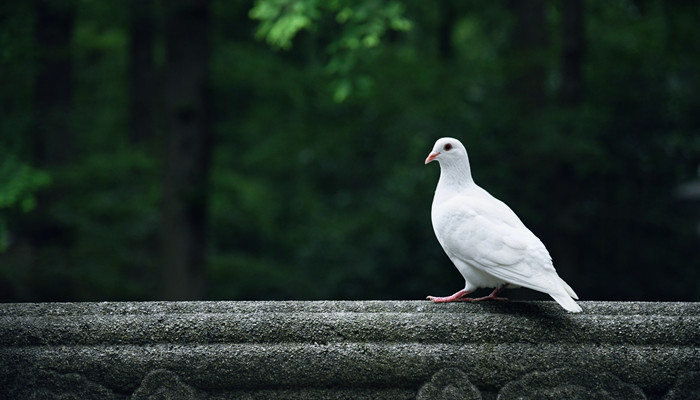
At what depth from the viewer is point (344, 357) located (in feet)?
10.3

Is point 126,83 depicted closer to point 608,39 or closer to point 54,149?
point 54,149

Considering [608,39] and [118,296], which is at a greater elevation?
[608,39]

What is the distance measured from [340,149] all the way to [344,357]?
9586 millimetres

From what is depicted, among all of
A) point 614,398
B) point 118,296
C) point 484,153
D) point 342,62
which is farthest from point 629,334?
point 118,296

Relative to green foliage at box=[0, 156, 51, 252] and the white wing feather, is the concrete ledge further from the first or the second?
green foliage at box=[0, 156, 51, 252]

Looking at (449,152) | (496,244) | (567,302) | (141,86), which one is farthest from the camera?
(141,86)

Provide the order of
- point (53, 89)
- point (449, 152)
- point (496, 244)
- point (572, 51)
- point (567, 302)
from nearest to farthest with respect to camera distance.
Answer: point (567, 302) → point (496, 244) → point (449, 152) → point (572, 51) → point (53, 89)

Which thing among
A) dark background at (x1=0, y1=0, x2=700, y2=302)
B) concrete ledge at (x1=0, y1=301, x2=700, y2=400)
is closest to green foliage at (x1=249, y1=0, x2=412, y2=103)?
dark background at (x1=0, y1=0, x2=700, y2=302)

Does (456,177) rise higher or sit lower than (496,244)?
higher

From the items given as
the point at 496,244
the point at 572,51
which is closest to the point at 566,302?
the point at 496,244

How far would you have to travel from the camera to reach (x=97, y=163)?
10.2m

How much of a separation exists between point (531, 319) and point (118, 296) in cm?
764

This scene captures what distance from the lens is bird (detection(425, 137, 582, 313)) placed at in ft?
10.8

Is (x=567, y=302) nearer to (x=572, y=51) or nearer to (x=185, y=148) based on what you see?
(x=185, y=148)
